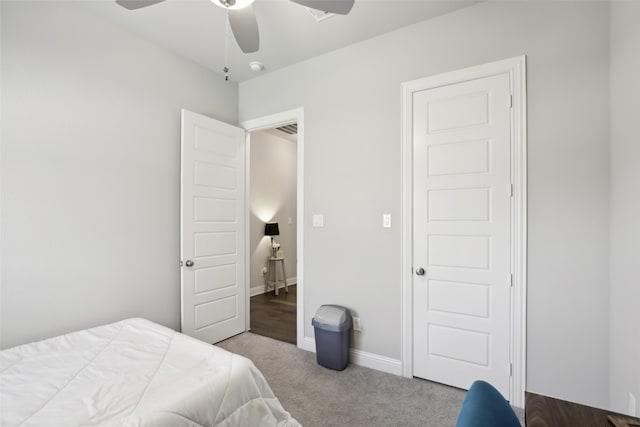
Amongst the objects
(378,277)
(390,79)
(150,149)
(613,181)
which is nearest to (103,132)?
(150,149)

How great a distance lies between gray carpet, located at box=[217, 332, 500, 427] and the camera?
1933 mm

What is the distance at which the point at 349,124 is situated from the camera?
2746mm

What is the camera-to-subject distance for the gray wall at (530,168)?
1.87 meters

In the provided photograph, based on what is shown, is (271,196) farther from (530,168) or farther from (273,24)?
(530,168)

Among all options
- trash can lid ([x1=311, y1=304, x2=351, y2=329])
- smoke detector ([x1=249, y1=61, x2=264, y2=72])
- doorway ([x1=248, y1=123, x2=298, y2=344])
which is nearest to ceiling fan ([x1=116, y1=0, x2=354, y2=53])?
smoke detector ([x1=249, y1=61, x2=264, y2=72])

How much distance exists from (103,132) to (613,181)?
357 cm

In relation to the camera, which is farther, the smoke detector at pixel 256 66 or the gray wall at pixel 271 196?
the gray wall at pixel 271 196

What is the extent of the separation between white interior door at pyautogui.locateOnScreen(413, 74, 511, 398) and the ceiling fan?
117cm

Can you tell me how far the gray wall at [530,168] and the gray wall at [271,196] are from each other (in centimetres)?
235

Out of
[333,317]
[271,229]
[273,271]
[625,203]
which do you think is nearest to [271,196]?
[271,229]

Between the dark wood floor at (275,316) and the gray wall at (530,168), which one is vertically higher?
the gray wall at (530,168)

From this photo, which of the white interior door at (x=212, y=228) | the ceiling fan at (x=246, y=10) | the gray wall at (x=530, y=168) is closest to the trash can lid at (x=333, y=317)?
the gray wall at (x=530, y=168)

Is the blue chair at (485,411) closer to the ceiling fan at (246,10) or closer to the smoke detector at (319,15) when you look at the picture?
the ceiling fan at (246,10)

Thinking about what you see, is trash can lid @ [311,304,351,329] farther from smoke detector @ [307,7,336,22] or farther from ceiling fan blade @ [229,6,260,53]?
smoke detector @ [307,7,336,22]
